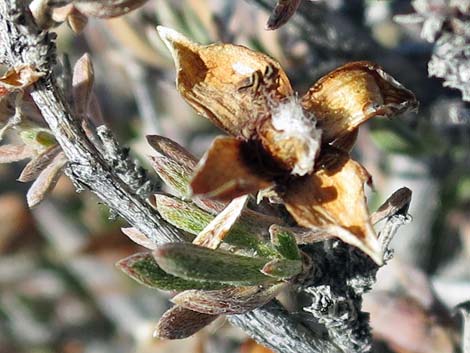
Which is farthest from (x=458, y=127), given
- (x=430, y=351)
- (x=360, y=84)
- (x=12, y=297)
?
(x=12, y=297)

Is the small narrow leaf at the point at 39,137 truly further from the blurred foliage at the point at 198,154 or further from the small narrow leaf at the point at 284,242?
the blurred foliage at the point at 198,154

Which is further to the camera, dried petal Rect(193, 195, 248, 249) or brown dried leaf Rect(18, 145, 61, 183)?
brown dried leaf Rect(18, 145, 61, 183)

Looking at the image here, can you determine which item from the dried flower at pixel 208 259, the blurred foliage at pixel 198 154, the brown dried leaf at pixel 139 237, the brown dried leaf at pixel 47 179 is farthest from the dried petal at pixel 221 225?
the blurred foliage at pixel 198 154

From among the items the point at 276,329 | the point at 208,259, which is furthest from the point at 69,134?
the point at 276,329

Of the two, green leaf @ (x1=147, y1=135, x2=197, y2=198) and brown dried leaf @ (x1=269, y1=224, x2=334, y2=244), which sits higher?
green leaf @ (x1=147, y1=135, x2=197, y2=198)

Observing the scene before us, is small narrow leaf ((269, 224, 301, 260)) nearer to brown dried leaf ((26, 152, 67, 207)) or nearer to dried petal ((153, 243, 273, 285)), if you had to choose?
dried petal ((153, 243, 273, 285))

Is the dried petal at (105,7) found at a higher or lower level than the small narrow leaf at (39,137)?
higher

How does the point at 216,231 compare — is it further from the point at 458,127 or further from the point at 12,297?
the point at 12,297

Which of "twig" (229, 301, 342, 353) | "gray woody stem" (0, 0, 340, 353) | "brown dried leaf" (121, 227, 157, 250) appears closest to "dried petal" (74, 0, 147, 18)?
"gray woody stem" (0, 0, 340, 353)
